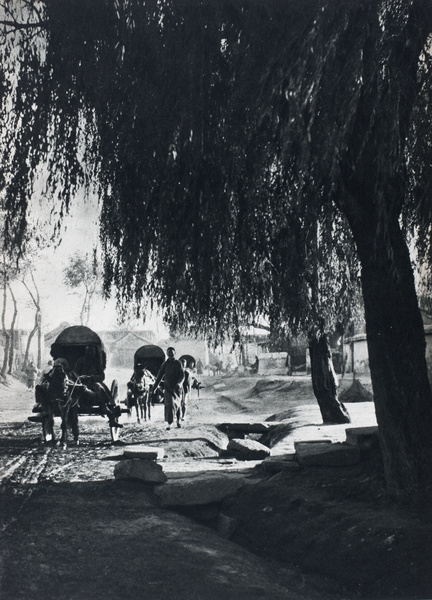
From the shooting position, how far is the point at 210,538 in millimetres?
5867

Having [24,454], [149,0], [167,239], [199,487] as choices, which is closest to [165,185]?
[167,239]

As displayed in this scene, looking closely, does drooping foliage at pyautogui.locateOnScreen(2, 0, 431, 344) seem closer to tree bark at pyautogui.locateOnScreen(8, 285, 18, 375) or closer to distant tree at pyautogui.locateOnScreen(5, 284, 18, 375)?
distant tree at pyautogui.locateOnScreen(5, 284, 18, 375)

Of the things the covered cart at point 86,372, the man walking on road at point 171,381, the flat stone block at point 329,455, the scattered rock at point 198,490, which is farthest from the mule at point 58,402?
the flat stone block at point 329,455

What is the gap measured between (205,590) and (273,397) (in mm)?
20564

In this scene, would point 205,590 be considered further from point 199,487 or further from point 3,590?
point 199,487

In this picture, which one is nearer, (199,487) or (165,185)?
(165,185)

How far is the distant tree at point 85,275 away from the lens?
19.8ft

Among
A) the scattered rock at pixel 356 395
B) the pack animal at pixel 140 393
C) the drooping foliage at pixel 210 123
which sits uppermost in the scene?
the drooping foliage at pixel 210 123

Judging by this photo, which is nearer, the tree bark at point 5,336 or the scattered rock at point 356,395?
the tree bark at point 5,336

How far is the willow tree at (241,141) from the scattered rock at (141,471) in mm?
2607

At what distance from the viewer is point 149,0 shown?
178 inches

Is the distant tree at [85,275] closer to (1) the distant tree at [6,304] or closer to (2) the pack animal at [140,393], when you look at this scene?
(1) the distant tree at [6,304]

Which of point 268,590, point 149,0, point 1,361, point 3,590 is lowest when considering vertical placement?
point 268,590

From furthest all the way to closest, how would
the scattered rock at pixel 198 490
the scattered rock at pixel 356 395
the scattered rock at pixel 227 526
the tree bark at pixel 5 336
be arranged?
the scattered rock at pixel 356 395, the scattered rock at pixel 198 490, the scattered rock at pixel 227 526, the tree bark at pixel 5 336
